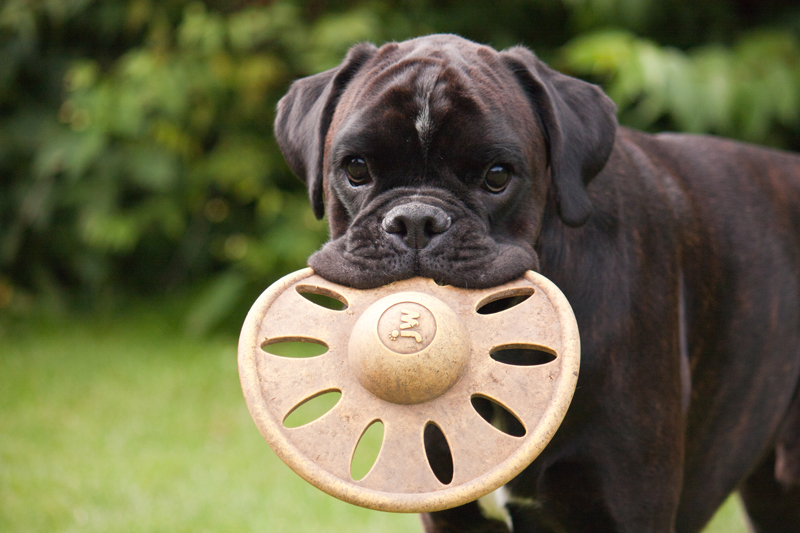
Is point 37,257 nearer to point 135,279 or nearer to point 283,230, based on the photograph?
point 135,279

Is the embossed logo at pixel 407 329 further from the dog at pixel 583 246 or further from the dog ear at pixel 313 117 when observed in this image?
the dog ear at pixel 313 117

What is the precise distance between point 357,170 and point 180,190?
16.5 feet

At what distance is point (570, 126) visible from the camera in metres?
2.50

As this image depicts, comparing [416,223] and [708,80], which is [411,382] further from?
[708,80]

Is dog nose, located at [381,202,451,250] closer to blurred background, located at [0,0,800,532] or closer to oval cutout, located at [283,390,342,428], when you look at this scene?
blurred background, located at [0,0,800,532]

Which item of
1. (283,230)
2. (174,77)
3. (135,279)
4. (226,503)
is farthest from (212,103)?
(226,503)

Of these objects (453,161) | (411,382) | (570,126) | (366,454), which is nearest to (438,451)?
(411,382)

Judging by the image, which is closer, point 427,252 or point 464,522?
point 427,252

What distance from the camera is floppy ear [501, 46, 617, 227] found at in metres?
2.41

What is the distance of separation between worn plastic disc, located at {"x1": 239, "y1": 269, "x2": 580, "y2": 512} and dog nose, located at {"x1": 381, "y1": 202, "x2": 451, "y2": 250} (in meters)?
0.11

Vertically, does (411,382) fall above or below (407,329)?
below

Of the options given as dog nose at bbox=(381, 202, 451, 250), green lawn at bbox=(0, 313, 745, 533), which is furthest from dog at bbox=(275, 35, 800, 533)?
green lawn at bbox=(0, 313, 745, 533)

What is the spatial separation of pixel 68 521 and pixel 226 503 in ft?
2.45

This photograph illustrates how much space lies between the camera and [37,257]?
25.8 ft
